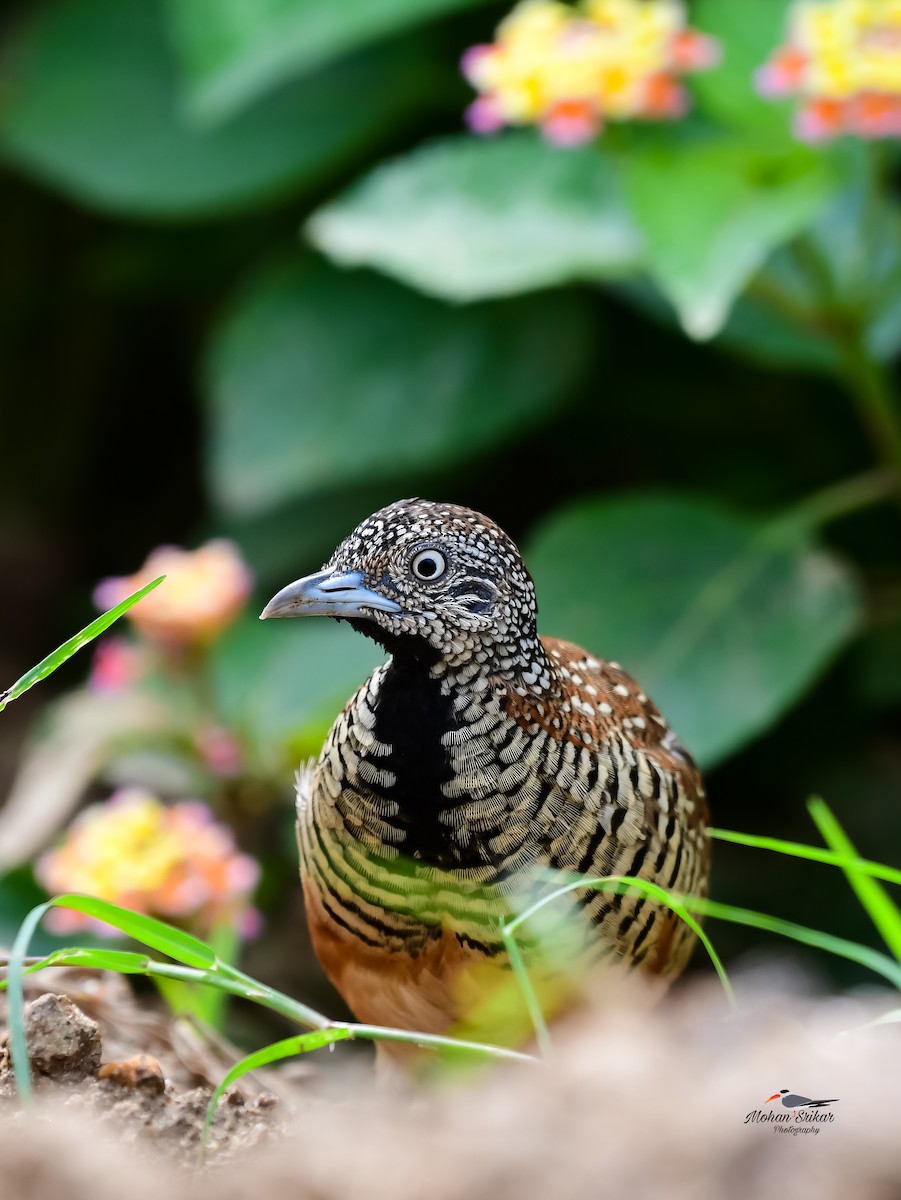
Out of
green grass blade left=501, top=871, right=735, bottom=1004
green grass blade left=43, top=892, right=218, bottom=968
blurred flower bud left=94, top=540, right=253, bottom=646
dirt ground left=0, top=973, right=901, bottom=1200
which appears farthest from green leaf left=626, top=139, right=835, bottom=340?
green grass blade left=43, top=892, right=218, bottom=968

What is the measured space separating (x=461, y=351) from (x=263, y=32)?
0.84m

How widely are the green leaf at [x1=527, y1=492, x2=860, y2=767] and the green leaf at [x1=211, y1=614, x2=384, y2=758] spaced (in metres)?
0.41

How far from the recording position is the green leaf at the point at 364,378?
143 inches

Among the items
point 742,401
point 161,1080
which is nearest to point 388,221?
point 742,401

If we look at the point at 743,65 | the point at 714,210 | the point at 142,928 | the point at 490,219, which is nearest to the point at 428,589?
the point at 142,928

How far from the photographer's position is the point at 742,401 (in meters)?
4.26

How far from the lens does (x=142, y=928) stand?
4.81ft

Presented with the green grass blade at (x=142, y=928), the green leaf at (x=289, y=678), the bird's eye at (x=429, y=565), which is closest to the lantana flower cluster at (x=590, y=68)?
the green leaf at (x=289, y=678)

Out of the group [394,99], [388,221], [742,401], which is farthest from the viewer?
[742,401]

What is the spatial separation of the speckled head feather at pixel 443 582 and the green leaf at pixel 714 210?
0.91 m

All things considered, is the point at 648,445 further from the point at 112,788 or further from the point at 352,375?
the point at 112,788

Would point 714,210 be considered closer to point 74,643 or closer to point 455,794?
point 455,794

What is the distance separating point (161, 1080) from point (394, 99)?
2.92 metres

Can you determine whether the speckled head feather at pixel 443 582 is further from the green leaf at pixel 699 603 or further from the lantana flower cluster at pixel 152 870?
the green leaf at pixel 699 603
